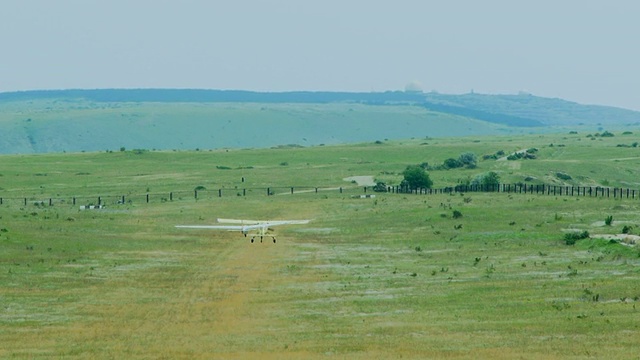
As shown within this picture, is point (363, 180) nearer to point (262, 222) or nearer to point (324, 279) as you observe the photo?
point (262, 222)

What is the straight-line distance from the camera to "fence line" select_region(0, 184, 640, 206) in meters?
105

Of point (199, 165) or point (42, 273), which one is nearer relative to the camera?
point (42, 273)

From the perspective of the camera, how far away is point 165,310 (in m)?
44.8

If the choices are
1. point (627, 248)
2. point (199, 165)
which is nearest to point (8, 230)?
point (627, 248)

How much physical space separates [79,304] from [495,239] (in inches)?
1098

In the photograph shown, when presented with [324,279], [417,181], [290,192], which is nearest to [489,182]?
[417,181]

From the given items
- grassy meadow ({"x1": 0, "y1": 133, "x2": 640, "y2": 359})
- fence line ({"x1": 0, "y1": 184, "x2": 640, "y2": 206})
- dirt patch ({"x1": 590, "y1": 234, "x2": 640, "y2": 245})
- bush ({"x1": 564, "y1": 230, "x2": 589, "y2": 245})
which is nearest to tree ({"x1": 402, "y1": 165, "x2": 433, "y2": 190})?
fence line ({"x1": 0, "y1": 184, "x2": 640, "y2": 206})

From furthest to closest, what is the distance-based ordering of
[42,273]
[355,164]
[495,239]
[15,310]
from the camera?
[355,164] < [495,239] < [42,273] < [15,310]

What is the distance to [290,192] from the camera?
115500 millimetres

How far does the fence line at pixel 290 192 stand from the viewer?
343ft

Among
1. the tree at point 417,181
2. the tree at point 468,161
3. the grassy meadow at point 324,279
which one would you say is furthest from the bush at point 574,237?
the tree at point 468,161

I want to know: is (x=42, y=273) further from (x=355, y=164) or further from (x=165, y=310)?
(x=355, y=164)

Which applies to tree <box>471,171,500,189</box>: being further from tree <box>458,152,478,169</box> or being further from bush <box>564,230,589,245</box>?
bush <box>564,230,589,245</box>

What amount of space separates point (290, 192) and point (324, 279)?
6251cm
